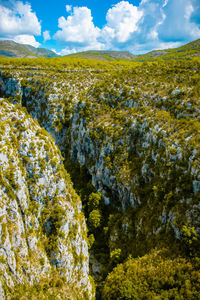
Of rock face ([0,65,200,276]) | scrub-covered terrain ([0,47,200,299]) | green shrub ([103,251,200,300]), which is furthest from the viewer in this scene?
rock face ([0,65,200,276])

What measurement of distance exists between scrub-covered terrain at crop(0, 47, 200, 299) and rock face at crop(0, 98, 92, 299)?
0.63ft

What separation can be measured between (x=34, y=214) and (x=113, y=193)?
73.4 ft


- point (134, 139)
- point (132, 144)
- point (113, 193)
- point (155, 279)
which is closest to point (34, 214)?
point (113, 193)

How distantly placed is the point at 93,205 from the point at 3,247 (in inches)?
1019

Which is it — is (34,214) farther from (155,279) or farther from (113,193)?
(155,279)

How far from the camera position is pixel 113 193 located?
1866 inches

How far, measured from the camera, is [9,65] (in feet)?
274

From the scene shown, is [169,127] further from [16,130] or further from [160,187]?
[16,130]

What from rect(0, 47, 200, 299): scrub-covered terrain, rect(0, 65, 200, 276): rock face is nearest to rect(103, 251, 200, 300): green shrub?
rect(0, 47, 200, 299): scrub-covered terrain

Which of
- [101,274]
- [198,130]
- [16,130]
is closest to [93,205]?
[101,274]

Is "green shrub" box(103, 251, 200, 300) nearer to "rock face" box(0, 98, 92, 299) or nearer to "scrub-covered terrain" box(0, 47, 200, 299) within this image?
"scrub-covered terrain" box(0, 47, 200, 299)

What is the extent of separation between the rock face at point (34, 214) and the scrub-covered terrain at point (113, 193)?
0.63 ft

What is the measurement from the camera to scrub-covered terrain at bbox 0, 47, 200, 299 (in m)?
27.8

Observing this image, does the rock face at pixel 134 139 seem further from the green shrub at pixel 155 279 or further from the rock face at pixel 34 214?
the rock face at pixel 34 214
